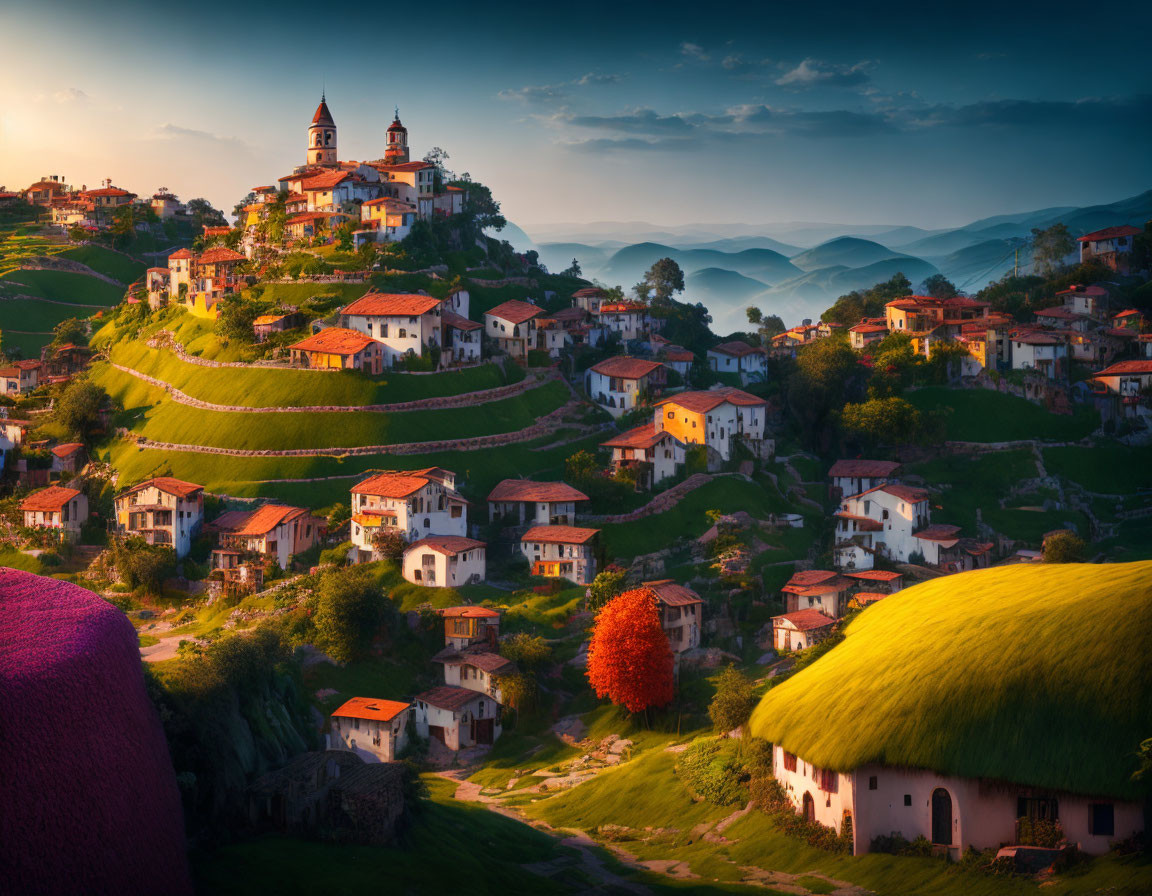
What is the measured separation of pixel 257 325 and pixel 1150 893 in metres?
84.4

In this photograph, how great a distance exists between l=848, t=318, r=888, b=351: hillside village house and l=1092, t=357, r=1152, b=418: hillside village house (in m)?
22.2

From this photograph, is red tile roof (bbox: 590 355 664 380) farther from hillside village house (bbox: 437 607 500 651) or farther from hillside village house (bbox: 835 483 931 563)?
hillside village house (bbox: 437 607 500 651)

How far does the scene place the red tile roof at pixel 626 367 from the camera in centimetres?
10812

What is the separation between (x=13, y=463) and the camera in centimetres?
10181

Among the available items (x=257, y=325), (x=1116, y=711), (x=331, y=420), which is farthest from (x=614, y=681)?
(x=257, y=325)

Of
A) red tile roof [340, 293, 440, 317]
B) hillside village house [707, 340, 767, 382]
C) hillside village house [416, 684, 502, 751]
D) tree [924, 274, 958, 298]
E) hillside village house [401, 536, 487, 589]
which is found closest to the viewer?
hillside village house [416, 684, 502, 751]

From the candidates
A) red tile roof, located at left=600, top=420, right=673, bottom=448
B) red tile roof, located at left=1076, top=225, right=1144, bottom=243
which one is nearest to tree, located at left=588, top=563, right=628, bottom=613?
red tile roof, located at left=600, top=420, right=673, bottom=448

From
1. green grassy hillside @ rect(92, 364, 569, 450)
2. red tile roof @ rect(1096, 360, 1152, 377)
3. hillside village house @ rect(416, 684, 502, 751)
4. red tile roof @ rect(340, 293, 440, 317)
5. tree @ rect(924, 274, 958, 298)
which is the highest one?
tree @ rect(924, 274, 958, 298)

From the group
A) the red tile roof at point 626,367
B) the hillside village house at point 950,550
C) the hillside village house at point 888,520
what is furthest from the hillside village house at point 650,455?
the hillside village house at point 950,550

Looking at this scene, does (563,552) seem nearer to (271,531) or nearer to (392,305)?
(271,531)

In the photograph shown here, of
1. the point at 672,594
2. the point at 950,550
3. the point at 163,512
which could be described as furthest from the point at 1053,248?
the point at 163,512

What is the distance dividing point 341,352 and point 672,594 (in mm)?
37100

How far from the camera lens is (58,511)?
91500mm

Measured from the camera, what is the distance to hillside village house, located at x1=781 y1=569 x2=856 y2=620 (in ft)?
263
